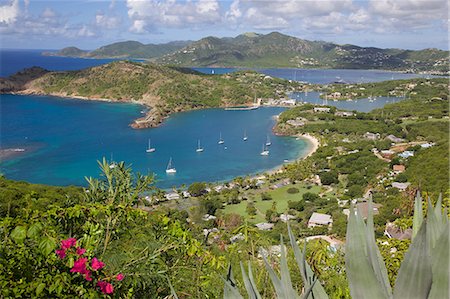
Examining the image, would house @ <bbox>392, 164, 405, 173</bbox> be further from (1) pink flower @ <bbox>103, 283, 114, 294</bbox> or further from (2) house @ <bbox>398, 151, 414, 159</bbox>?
(1) pink flower @ <bbox>103, 283, 114, 294</bbox>

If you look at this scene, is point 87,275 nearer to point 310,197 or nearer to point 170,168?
point 310,197

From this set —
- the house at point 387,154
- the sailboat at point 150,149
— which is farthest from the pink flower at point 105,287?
the sailboat at point 150,149

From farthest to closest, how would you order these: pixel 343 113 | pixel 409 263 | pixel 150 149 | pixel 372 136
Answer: pixel 343 113 < pixel 372 136 < pixel 150 149 < pixel 409 263

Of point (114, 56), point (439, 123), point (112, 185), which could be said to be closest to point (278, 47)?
point (114, 56)

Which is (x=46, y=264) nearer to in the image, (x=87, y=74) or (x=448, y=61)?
(x=87, y=74)

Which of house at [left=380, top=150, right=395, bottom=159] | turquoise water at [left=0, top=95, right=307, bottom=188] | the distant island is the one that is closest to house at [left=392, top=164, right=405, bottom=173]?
house at [left=380, top=150, right=395, bottom=159]

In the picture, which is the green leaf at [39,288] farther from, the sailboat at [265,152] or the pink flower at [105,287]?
the sailboat at [265,152]

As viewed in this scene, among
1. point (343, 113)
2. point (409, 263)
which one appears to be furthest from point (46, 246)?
point (343, 113)
